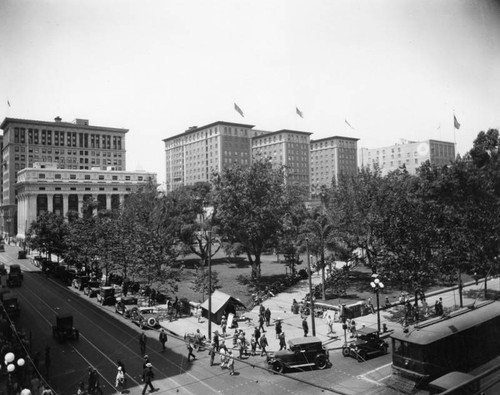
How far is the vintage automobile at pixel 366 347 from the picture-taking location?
22.8 metres

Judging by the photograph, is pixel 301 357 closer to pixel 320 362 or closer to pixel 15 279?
pixel 320 362

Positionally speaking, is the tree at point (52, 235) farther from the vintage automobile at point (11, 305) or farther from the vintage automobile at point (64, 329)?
the vintage automobile at point (64, 329)

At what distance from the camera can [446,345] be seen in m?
17.8

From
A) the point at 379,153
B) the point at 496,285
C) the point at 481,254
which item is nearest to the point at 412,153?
the point at 379,153

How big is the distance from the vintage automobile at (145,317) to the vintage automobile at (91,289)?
1173 cm

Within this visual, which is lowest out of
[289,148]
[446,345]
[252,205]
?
[446,345]

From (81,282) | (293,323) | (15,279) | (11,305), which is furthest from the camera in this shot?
(15,279)

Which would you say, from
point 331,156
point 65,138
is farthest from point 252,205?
point 331,156

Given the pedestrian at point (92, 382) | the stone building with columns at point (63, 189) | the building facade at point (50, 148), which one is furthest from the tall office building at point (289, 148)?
the pedestrian at point (92, 382)

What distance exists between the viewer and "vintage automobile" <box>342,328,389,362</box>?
74.7 ft

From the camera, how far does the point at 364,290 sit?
4038 cm

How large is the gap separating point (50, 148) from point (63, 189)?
→ 3197cm

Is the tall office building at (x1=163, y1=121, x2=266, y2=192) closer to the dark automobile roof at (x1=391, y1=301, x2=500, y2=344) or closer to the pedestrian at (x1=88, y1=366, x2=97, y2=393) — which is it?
the pedestrian at (x1=88, y1=366, x2=97, y2=393)

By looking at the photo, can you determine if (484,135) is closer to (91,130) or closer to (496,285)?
(496,285)
